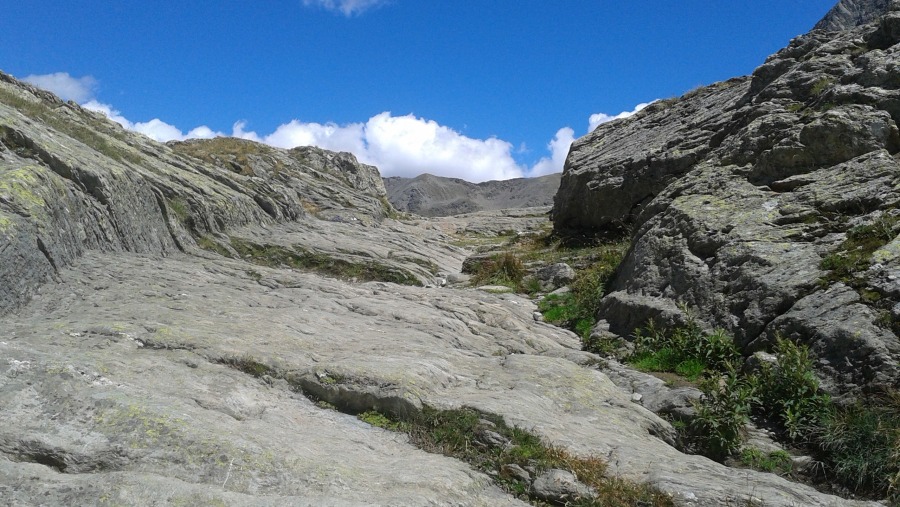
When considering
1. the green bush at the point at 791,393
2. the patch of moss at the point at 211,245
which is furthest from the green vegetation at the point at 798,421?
the patch of moss at the point at 211,245

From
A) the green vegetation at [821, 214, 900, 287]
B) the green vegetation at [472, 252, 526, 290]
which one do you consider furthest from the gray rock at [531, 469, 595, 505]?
the green vegetation at [472, 252, 526, 290]

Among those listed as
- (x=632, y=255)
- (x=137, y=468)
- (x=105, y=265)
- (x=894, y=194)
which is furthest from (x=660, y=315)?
(x=105, y=265)

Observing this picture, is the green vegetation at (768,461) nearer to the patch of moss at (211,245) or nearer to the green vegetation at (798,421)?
the green vegetation at (798,421)

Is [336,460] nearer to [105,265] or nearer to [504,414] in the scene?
[504,414]

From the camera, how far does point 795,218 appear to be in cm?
1377

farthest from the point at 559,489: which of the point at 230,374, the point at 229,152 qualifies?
the point at 229,152

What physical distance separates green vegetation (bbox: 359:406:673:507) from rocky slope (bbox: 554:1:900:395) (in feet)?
15.6

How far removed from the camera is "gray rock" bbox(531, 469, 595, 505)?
6.95 meters

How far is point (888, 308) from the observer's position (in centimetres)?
976

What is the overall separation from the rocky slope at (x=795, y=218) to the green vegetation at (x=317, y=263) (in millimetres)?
9105

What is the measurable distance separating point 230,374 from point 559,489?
15.9 feet

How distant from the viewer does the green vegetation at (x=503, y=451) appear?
6969 millimetres

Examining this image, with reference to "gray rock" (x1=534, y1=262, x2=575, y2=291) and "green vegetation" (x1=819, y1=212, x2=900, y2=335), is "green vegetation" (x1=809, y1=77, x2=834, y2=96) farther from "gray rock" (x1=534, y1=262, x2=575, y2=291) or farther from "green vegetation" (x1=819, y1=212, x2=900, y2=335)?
"gray rock" (x1=534, y1=262, x2=575, y2=291)

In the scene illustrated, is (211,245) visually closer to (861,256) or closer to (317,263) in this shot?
(317,263)
